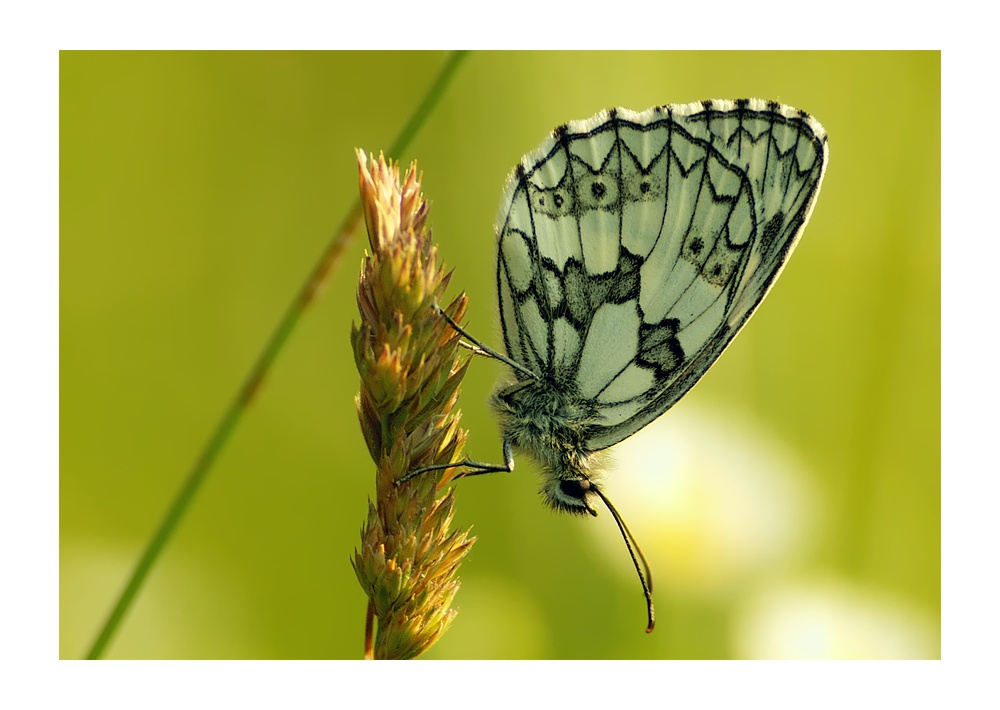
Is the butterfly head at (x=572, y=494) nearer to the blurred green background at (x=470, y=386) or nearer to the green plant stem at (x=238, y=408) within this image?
the blurred green background at (x=470, y=386)

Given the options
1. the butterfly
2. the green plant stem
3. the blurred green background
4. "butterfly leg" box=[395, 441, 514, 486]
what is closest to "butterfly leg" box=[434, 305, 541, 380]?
the butterfly

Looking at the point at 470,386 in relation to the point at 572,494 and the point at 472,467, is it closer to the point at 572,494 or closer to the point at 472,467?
the point at 572,494

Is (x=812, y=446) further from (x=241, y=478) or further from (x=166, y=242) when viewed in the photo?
(x=166, y=242)

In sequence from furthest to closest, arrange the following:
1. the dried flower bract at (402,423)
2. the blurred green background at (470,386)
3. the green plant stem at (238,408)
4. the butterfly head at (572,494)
→ the blurred green background at (470,386) → the butterfly head at (572,494) → the green plant stem at (238,408) → the dried flower bract at (402,423)

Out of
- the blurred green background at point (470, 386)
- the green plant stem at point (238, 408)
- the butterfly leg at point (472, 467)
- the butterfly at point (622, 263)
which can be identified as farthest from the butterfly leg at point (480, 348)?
the blurred green background at point (470, 386)

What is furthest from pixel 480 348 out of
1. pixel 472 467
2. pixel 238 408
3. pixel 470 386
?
pixel 470 386

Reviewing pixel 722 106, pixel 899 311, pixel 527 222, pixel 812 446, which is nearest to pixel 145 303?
pixel 527 222

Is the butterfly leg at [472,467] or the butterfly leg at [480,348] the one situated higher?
the butterfly leg at [480,348]
